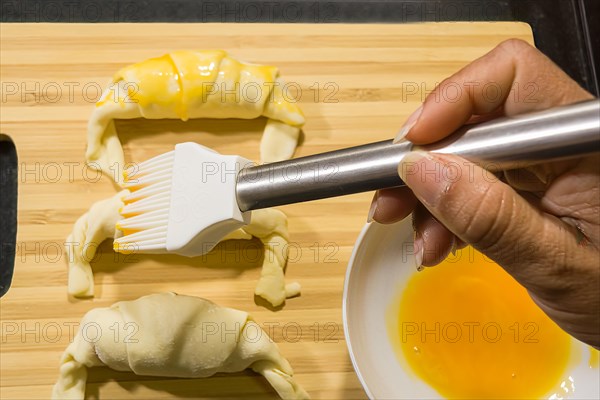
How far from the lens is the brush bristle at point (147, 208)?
1097mm

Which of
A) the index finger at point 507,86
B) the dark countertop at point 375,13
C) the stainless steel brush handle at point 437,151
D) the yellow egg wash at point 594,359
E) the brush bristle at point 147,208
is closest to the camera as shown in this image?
the stainless steel brush handle at point 437,151

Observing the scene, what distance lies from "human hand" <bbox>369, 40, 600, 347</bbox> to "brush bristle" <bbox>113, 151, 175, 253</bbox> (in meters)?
0.42

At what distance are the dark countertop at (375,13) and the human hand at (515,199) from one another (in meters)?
0.75

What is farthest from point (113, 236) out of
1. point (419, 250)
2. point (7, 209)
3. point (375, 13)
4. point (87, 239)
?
point (375, 13)

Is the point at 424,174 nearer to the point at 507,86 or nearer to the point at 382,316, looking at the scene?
the point at 507,86

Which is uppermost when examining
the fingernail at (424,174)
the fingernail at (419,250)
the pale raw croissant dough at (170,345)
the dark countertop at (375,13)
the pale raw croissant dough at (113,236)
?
the dark countertop at (375,13)

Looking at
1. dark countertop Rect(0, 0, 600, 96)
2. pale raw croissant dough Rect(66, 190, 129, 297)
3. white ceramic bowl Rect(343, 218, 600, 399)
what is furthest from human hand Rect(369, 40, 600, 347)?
dark countertop Rect(0, 0, 600, 96)

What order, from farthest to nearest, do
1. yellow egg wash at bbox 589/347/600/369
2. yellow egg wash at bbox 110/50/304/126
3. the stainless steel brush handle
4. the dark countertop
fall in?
the dark countertop, yellow egg wash at bbox 110/50/304/126, yellow egg wash at bbox 589/347/600/369, the stainless steel brush handle

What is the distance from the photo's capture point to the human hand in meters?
0.83

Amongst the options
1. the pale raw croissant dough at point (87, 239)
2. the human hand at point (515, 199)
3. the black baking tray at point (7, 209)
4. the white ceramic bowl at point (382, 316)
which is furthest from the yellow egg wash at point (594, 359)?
the black baking tray at point (7, 209)

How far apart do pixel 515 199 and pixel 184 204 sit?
1.87ft

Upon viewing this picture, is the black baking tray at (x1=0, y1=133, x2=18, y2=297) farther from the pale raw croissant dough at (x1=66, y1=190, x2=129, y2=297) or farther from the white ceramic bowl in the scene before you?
the white ceramic bowl

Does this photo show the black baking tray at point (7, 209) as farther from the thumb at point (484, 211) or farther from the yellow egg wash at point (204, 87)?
the thumb at point (484, 211)

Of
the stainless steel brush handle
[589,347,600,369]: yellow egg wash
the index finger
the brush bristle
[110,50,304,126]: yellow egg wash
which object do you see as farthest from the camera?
[110,50,304,126]: yellow egg wash
